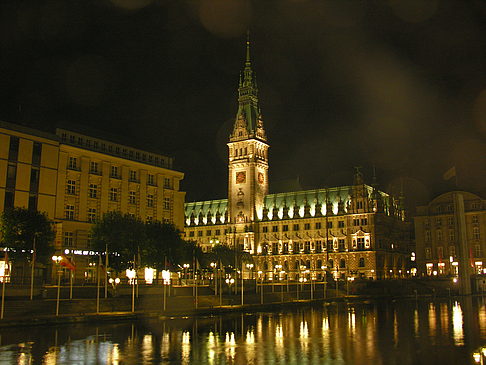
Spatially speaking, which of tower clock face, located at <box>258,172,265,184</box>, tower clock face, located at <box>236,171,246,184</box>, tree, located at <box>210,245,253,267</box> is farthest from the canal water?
tower clock face, located at <box>258,172,265,184</box>

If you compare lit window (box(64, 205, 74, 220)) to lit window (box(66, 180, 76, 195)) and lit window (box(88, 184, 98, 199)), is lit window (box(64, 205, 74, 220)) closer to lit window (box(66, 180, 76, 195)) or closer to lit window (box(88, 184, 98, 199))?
lit window (box(66, 180, 76, 195))

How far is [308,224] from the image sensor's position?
18600cm

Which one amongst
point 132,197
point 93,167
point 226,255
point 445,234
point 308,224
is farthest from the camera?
point 308,224

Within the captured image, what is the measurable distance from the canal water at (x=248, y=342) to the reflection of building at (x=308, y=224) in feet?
368

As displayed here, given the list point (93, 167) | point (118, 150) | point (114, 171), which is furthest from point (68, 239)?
point (118, 150)

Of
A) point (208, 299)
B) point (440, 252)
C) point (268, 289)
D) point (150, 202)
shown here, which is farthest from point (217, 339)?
point (440, 252)

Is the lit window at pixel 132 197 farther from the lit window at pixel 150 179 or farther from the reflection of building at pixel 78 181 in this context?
the lit window at pixel 150 179

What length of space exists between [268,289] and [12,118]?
58.7m

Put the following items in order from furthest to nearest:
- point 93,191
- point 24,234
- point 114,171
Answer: point 114,171 < point 93,191 < point 24,234

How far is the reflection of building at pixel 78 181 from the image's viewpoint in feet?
299

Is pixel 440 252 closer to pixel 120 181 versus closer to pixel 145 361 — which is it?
pixel 120 181

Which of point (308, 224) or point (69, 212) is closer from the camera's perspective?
point (69, 212)

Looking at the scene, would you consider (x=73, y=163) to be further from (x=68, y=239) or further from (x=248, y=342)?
(x=248, y=342)

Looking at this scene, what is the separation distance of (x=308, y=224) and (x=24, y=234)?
121440 mm
